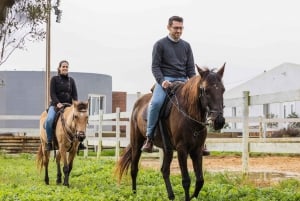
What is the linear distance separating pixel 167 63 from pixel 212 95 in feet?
4.53

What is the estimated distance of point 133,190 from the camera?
9.38 meters

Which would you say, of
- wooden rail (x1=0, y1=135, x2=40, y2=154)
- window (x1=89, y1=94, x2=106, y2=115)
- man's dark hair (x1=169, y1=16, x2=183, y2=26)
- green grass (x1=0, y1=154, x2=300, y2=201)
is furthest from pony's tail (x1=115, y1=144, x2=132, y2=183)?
window (x1=89, y1=94, x2=106, y2=115)

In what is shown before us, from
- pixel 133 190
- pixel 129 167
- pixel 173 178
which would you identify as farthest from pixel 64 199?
pixel 173 178

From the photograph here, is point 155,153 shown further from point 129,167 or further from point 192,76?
point 192,76

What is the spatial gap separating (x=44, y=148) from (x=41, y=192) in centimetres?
399

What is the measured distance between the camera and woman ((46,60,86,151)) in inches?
476

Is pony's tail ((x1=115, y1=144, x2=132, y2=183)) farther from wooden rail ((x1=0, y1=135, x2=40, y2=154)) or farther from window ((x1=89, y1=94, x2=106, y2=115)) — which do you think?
window ((x1=89, y1=94, x2=106, y2=115))

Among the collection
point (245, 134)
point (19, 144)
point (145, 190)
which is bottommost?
point (19, 144)

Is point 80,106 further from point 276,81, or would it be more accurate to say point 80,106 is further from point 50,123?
point 276,81

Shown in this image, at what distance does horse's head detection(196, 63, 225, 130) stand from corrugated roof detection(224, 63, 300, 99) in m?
28.1

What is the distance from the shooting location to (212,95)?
750 centimetres

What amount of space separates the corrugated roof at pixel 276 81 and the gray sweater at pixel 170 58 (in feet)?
88.8

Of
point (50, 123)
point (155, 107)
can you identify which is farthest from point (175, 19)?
point (50, 123)

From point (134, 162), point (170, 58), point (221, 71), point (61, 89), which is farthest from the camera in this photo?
point (61, 89)
